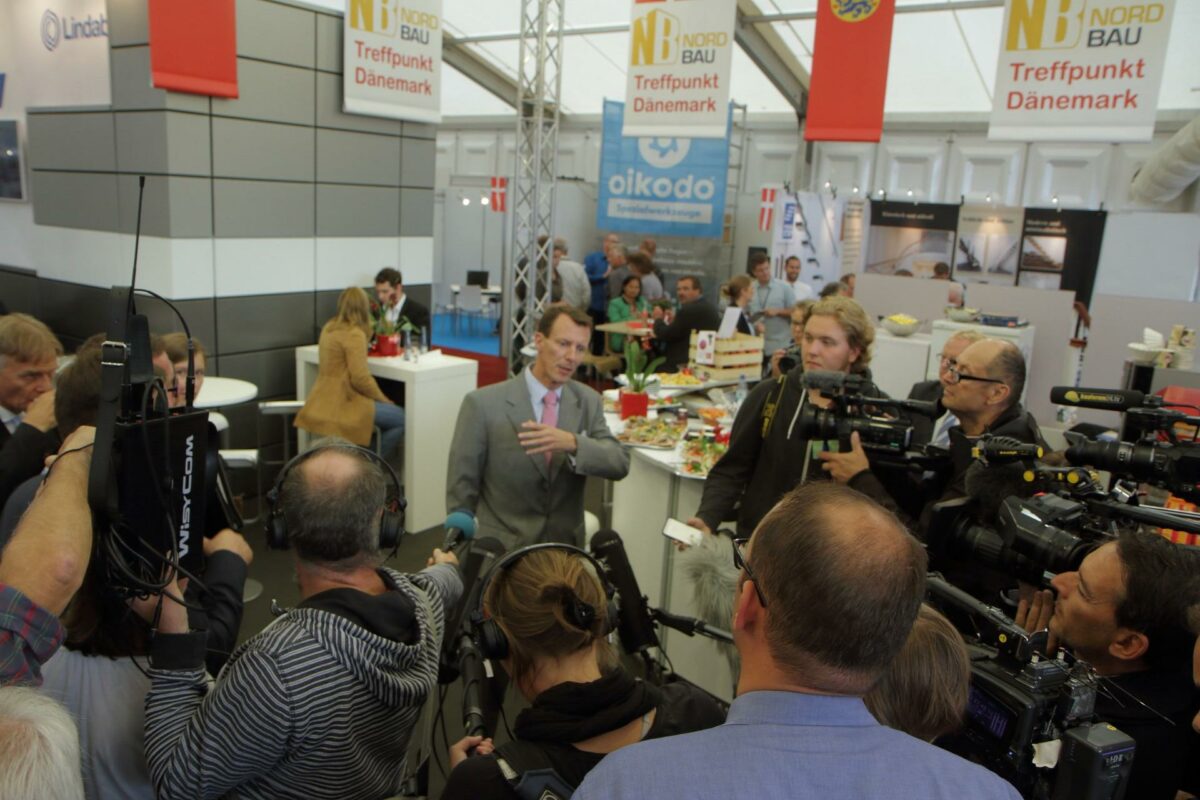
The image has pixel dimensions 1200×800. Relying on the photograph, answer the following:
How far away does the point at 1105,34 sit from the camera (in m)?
4.45

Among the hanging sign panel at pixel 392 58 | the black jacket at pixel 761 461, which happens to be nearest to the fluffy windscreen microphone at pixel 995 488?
the black jacket at pixel 761 461

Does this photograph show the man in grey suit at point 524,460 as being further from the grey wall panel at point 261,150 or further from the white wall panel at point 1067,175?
the white wall panel at point 1067,175

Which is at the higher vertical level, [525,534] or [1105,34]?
[1105,34]

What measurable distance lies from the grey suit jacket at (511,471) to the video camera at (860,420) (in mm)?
750

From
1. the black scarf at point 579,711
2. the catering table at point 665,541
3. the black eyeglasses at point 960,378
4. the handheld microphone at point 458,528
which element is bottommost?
the catering table at point 665,541

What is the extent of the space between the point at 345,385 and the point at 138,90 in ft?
7.03

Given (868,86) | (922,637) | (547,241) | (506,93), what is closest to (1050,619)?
(922,637)

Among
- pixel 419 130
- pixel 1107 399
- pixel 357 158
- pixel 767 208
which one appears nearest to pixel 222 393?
pixel 357 158

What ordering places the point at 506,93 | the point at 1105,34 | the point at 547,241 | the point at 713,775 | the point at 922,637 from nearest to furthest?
the point at 713,775 < the point at 922,637 < the point at 1105,34 < the point at 547,241 < the point at 506,93

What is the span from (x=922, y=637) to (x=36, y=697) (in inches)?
45.7

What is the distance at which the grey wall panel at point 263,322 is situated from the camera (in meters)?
5.47

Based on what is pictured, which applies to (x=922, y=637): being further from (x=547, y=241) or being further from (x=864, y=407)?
(x=547, y=241)

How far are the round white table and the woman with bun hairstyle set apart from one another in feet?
11.4

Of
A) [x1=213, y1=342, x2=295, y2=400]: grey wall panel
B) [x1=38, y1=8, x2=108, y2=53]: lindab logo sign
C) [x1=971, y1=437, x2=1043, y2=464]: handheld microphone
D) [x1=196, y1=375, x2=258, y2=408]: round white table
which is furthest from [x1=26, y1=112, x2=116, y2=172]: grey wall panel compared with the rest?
[x1=971, y1=437, x2=1043, y2=464]: handheld microphone
